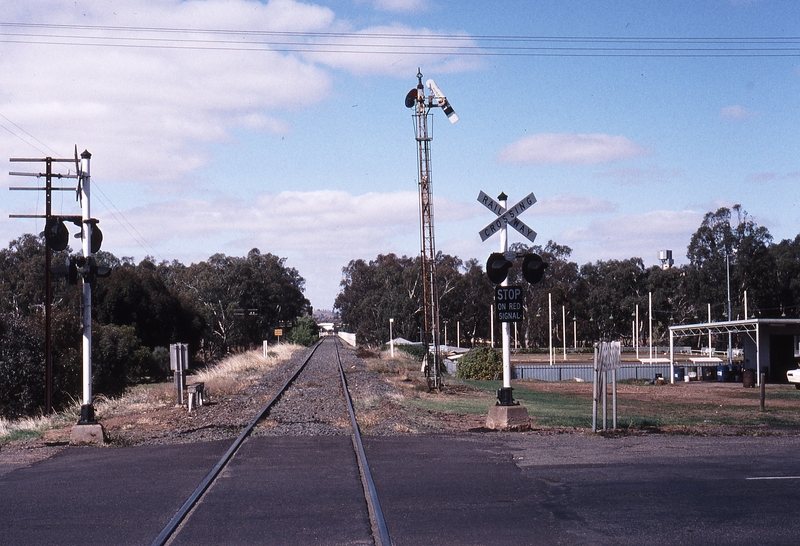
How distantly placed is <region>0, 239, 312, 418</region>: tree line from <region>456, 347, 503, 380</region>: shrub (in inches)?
728

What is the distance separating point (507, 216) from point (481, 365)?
2893 centimetres

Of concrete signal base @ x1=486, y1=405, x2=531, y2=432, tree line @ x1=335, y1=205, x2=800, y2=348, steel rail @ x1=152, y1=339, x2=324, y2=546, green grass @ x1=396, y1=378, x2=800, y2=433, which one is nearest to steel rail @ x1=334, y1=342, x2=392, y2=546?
steel rail @ x1=152, y1=339, x2=324, y2=546

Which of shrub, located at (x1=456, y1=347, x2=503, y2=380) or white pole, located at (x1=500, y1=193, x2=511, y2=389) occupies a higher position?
white pole, located at (x1=500, y1=193, x2=511, y2=389)

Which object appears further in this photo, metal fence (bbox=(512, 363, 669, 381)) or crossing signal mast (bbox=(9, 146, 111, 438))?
metal fence (bbox=(512, 363, 669, 381))

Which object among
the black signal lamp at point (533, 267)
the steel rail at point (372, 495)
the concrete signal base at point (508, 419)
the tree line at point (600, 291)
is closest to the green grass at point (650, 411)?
the concrete signal base at point (508, 419)

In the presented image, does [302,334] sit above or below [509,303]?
below

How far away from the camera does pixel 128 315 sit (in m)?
65.8

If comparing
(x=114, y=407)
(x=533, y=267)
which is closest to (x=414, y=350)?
(x=114, y=407)

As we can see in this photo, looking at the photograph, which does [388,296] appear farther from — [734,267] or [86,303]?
[86,303]

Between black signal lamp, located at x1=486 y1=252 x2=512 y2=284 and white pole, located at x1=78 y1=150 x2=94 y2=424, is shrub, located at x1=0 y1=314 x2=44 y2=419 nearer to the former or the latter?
white pole, located at x1=78 y1=150 x2=94 y2=424

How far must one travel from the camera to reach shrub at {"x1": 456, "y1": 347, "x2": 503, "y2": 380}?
4488cm

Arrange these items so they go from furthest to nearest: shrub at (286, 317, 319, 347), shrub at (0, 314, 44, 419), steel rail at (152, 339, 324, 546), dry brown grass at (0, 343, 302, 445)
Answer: shrub at (286, 317, 319, 347) < shrub at (0, 314, 44, 419) < dry brown grass at (0, 343, 302, 445) < steel rail at (152, 339, 324, 546)

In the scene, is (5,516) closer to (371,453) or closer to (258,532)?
(258,532)

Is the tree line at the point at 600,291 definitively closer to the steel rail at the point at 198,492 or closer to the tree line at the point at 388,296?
the tree line at the point at 388,296
